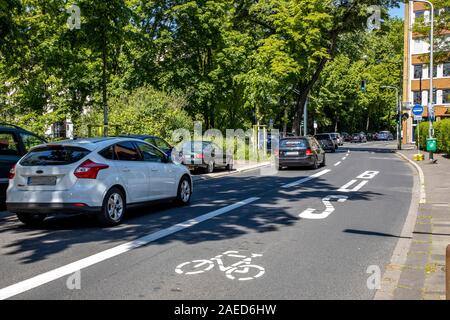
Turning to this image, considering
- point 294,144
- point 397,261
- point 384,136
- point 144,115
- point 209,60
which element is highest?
point 209,60

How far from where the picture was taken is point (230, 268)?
19.9 ft

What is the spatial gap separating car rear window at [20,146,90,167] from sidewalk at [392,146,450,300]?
A: 5499 millimetres

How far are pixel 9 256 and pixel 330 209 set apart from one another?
6.65m

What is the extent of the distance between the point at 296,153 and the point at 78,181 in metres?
15.5

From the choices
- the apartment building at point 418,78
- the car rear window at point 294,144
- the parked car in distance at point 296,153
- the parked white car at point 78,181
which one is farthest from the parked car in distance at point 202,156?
the apartment building at point 418,78

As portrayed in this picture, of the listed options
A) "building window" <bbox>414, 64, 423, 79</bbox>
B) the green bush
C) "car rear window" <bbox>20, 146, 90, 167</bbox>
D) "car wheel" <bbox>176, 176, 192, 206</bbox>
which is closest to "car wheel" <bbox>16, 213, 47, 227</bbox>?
"car rear window" <bbox>20, 146, 90, 167</bbox>

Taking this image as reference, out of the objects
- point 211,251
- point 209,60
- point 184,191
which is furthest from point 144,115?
point 211,251

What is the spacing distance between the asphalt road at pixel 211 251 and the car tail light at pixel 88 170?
0.93 meters

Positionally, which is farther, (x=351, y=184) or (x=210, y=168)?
(x=210, y=168)

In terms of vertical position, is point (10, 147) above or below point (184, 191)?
above

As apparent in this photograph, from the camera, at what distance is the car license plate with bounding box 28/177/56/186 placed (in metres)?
8.43

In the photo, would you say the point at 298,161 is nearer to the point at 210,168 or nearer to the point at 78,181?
the point at 210,168

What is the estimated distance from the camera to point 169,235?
802 centimetres
